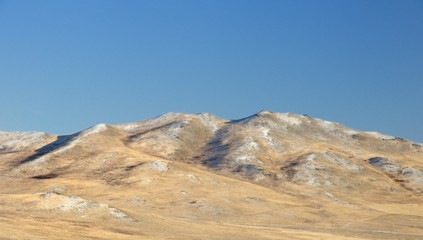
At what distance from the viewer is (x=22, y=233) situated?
54.8 m

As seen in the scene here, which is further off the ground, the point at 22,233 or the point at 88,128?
the point at 88,128

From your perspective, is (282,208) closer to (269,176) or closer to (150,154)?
(269,176)

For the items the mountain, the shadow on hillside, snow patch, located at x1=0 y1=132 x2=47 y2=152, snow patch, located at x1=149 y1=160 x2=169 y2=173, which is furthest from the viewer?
snow patch, located at x1=0 y1=132 x2=47 y2=152

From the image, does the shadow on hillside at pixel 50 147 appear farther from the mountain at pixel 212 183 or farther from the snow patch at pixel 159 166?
the snow patch at pixel 159 166

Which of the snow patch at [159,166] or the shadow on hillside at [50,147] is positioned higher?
the shadow on hillside at [50,147]

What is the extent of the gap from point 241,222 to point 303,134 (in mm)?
96224

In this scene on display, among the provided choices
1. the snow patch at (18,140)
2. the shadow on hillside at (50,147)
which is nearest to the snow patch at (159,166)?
the shadow on hillside at (50,147)

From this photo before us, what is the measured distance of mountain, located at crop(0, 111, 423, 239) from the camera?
247 feet

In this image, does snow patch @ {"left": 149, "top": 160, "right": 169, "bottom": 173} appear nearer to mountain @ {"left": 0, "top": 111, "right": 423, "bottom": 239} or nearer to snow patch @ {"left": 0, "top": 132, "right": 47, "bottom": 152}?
mountain @ {"left": 0, "top": 111, "right": 423, "bottom": 239}

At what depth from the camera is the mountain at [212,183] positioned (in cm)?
7538

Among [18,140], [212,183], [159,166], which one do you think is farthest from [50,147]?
[212,183]

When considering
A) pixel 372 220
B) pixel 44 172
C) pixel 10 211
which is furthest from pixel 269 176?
pixel 10 211

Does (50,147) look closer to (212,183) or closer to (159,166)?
(159,166)

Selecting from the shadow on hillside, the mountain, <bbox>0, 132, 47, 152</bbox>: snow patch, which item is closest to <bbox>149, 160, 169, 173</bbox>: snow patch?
the mountain
